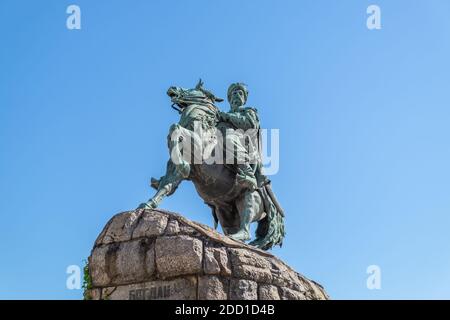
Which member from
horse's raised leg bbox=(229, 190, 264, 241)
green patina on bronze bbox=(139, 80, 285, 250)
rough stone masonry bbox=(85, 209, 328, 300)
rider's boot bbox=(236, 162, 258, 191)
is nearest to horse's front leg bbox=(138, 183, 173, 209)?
green patina on bronze bbox=(139, 80, 285, 250)

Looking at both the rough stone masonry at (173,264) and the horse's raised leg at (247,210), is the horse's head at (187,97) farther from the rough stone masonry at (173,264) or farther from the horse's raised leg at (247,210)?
the rough stone masonry at (173,264)

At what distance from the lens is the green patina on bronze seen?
10.9m

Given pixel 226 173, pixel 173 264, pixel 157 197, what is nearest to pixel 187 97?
pixel 226 173

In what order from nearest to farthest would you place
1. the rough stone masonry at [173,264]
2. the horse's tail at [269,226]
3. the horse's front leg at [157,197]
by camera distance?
the rough stone masonry at [173,264]
the horse's front leg at [157,197]
the horse's tail at [269,226]

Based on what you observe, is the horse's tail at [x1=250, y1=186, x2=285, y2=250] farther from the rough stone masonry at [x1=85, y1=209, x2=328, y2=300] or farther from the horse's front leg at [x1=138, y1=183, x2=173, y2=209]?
the rough stone masonry at [x1=85, y1=209, x2=328, y2=300]

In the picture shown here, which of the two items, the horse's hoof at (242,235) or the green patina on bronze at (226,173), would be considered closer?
the green patina on bronze at (226,173)

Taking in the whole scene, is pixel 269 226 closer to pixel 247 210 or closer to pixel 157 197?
pixel 247 210

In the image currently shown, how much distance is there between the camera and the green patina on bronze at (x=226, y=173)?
1093 cm

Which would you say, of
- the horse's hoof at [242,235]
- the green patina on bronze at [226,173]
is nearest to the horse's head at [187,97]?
the green patina on bronze at [226,173]

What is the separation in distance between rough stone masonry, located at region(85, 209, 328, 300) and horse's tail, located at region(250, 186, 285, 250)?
2359 mm

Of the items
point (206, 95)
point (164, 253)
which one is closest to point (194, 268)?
point (164, 253)

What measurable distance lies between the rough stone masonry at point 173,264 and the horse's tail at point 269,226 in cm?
236

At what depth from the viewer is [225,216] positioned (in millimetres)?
12242
